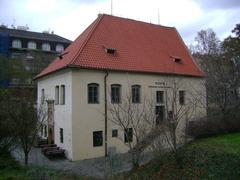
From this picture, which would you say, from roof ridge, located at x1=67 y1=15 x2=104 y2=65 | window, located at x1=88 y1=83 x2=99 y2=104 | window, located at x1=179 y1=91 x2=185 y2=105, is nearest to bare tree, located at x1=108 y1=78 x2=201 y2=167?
window, located at x1=179 y1=91 x2=185 y2=105

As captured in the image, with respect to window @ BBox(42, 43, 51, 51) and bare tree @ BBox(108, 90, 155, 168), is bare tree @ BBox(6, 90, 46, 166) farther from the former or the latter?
window @ BBox(42, 43, 51, 51)

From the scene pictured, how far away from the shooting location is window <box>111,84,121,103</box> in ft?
79.9

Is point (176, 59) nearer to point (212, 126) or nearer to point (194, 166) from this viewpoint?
point (212, 126)

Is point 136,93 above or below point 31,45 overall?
below

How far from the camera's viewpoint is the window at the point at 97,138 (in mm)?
22984

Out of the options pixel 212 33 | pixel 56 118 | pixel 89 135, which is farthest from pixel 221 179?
pixel 212 33

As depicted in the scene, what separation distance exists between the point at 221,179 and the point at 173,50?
65.4 ft

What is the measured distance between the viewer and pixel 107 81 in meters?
23.9

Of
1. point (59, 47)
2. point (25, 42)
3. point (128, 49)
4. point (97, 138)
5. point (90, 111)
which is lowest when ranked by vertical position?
point (97, 138)

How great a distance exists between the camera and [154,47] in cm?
2905

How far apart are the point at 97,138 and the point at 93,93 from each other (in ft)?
11.4

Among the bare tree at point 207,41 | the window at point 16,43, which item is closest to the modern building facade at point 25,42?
the window at point 16,43

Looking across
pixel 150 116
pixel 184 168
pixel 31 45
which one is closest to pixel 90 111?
pixel 150 116

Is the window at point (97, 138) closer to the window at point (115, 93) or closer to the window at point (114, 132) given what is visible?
the window at point (114, 132)
